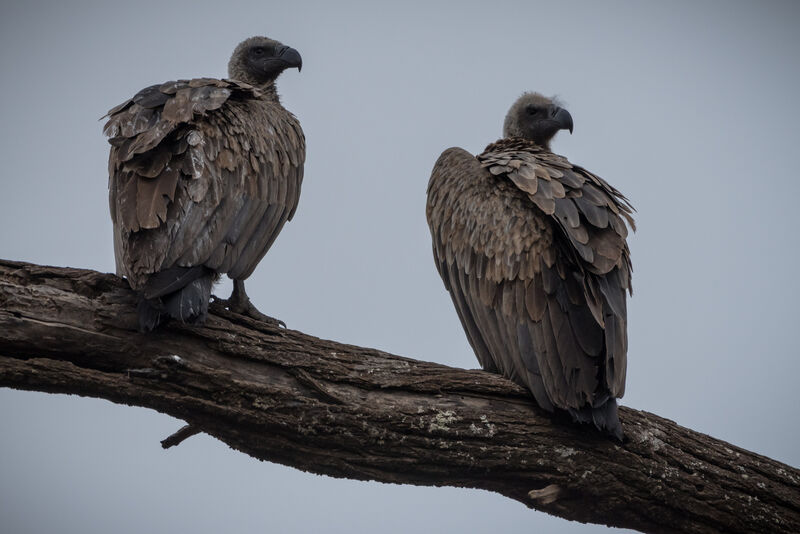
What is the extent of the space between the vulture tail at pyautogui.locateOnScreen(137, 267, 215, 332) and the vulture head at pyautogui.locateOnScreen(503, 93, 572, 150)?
495cm

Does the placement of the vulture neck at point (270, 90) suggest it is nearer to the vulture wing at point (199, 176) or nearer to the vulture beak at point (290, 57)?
the vulture beak at point (290, 57)

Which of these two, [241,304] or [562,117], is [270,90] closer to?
[241,304]

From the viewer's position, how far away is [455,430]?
16.8ft

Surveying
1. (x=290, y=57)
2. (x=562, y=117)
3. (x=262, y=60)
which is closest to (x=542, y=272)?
(x=562, y=117)

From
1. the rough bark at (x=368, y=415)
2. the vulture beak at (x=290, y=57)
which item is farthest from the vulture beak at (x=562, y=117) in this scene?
the rough bark at (x=368, y=415)

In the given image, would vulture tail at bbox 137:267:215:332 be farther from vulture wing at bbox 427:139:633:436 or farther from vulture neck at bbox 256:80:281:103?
vulture neck at bbox 256:80:281:103


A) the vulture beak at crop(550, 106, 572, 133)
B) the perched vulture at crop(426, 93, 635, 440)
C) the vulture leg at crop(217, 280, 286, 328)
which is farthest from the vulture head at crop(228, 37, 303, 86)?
the vulture leg at crop(217, 280, 286, 328)

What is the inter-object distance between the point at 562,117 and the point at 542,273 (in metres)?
3.49

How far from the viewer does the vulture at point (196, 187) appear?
4941 millimetres

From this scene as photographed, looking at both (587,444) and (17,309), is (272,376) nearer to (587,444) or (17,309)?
(17,309)

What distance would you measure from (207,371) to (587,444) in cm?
235

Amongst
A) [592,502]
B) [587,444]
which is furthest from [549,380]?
[592,502]

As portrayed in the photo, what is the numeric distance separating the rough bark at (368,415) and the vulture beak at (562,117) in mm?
3956

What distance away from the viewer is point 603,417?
5.18m
